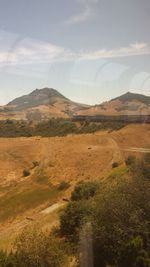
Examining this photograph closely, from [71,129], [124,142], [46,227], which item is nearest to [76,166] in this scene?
[124,142]

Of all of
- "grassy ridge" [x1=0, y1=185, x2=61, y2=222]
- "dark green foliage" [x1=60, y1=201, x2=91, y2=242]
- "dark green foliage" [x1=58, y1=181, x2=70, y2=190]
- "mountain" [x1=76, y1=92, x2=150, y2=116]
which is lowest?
"grassy ridge" [x1=0, y1=185, x2=61, y2=222]

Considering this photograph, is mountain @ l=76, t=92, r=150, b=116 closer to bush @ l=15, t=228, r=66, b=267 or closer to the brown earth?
the brown earth

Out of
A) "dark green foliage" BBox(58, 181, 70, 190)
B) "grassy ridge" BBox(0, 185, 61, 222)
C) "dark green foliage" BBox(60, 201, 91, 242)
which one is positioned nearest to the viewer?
"dark green foliage" BBox(60, 201, 91, 242)

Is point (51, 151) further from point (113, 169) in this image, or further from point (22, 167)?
point (113, 169)

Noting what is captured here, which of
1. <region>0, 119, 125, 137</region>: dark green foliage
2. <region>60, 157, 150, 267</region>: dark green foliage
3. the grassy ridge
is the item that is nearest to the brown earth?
the grassy ridge

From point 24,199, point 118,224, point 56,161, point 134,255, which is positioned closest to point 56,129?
point 56,161

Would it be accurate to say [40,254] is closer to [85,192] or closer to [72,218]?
[72,218]

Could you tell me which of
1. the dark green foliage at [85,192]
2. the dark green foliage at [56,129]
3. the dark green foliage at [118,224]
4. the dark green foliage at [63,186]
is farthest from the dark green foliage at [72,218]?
the dark green foliage at [56,129]

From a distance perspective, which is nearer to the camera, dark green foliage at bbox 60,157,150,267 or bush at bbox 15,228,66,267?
bush at bbox 15,228,66,267

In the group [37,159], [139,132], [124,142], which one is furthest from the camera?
[139,132]

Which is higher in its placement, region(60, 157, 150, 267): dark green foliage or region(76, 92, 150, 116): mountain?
region(76, 92, 150, 116): mountain

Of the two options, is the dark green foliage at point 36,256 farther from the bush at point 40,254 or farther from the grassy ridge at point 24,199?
the grassy ridge at point 24,199
